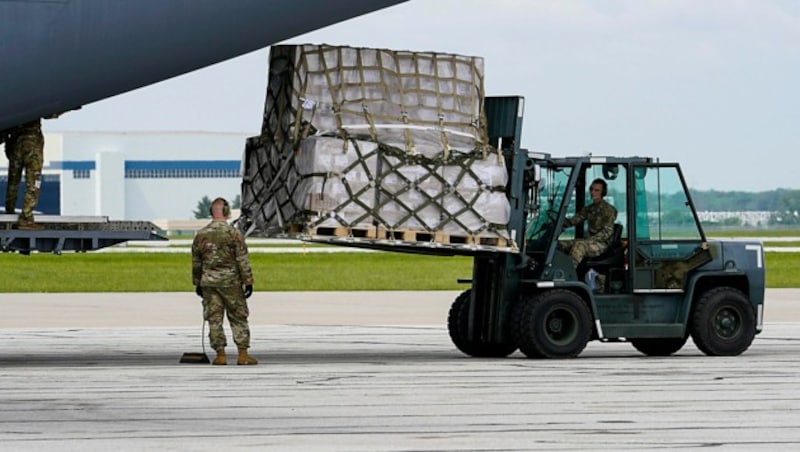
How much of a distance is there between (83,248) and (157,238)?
798 millimetres

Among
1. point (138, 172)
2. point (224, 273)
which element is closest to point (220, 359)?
point (224, 273)

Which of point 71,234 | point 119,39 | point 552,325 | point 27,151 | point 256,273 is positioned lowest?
point 256,273

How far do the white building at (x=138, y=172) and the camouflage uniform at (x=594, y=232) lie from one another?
425 ft

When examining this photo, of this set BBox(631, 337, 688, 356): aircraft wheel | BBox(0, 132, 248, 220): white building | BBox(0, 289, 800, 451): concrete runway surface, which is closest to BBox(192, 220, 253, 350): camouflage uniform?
BBox(0, 289, 800, 451): concrete runway surface

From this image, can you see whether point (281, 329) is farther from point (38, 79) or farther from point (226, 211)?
point (38, 79)

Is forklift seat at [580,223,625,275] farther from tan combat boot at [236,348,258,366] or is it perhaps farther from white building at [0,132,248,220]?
white building at [0,132,248,220]

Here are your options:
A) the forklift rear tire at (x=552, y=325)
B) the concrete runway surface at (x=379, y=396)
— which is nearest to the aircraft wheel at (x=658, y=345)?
the concrete runway surface at (x=379, y=396)

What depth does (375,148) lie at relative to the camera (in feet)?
60.3

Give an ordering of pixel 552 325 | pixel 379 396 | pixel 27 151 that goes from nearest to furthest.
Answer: pixel 379 396 < pixel 27 151 < pixel 552 325

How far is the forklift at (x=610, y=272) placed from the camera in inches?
770

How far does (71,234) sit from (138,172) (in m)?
137

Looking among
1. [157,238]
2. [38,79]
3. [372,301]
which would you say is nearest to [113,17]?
[38,79]

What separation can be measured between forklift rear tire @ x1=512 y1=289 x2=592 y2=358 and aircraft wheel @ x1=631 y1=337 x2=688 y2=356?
134 centimetres

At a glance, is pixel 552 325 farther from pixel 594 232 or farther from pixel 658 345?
pixel 658 345
